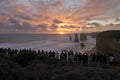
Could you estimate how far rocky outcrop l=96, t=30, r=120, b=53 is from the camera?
3382cm

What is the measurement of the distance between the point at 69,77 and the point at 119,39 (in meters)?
27.5

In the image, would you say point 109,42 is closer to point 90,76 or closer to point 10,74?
point 90,76

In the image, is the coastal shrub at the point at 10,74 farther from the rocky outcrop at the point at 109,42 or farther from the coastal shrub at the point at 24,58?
the rocky outcrop at the point at 109,42

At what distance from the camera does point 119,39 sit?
3438 centimetres

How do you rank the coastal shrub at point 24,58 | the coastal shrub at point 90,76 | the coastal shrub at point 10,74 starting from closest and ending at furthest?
the coastal shrub at point 90,76
the coastal shrub at point 10,74
the coastal shrub at point 24,58

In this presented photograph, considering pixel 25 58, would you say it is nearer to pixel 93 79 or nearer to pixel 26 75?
pixel 26 75

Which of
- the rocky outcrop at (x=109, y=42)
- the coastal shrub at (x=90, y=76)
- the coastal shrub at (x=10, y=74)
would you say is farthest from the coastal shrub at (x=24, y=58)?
the rocky outcrop at (x=109, y=42)

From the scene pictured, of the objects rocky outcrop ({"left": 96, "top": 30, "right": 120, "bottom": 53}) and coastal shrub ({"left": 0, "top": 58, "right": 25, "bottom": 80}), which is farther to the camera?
rocky outcrop ({"left": 96, "top": 30, "right": 120, "bottom": 53})

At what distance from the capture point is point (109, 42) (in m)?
36.1

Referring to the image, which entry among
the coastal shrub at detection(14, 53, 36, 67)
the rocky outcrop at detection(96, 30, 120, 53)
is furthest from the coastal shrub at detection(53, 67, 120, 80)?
the rocky outcrop at detection(96, 30, 120, 53)

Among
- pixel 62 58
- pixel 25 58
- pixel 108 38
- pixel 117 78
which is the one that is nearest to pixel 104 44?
pixel 108 38

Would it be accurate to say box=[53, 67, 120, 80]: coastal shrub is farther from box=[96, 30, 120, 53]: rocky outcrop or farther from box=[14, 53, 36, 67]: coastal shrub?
box=[96, 30, 120, 53]: rocky outcrop

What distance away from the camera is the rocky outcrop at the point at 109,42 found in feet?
111

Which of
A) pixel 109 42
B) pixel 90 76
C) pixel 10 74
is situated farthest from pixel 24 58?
pixel 109 42
